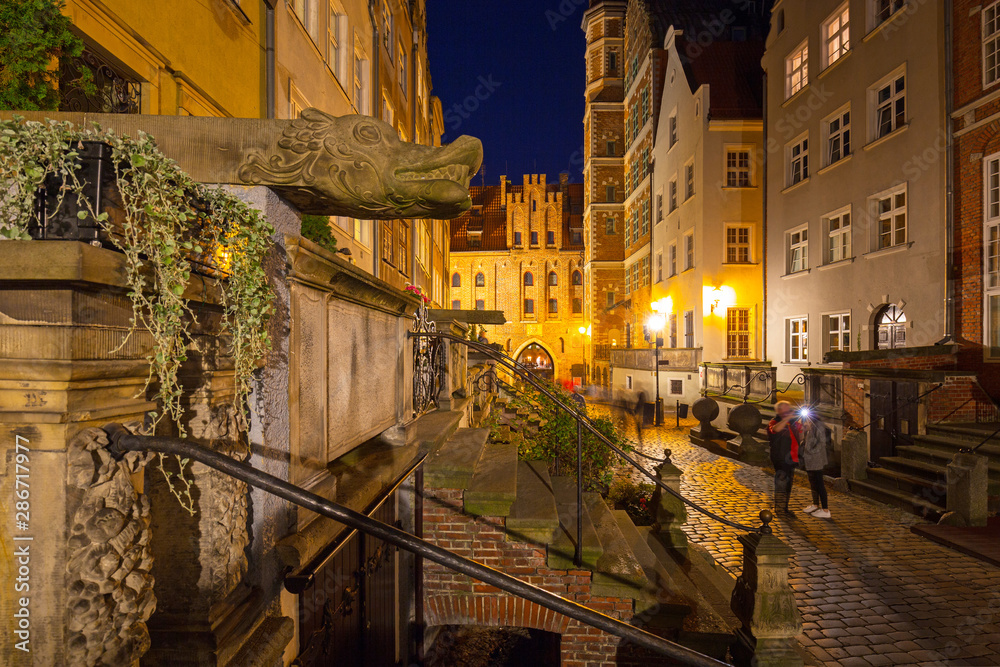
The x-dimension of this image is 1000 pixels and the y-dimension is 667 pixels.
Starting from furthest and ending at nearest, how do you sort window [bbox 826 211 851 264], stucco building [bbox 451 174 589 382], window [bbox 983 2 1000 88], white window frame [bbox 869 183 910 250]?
stucco building [bbox 451 174 589 382] → window [bbox 826 211 851 264] → white window frame [bbox 869 183 910 250] → window [bbox 983 2 1000 88]

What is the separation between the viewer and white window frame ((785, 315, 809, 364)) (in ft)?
55.8

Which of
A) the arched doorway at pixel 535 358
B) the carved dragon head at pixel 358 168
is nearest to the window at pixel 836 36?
the carved dragon head at pixel 358 168

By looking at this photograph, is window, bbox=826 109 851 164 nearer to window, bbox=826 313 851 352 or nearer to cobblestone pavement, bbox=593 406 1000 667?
window, bbox=826 313 851 352

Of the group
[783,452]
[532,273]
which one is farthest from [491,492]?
[532,273]

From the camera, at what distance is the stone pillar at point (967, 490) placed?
749 centimetres

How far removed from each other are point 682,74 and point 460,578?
24.1 m

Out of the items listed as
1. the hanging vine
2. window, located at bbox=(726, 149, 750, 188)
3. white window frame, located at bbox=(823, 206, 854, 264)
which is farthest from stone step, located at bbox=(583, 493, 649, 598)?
window, located at bbox=(726, 149, 750, 188)

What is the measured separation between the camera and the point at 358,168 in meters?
2.01

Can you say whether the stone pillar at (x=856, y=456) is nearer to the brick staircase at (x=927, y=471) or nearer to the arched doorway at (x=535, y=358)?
the brick staircase at (x=927, y=471)

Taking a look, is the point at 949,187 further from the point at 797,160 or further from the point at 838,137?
the point at 797,160

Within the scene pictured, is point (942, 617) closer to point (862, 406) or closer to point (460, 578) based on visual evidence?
point (460, 578)

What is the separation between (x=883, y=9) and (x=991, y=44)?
4017 mm

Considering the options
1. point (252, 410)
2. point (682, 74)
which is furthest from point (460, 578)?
point (682, 74)

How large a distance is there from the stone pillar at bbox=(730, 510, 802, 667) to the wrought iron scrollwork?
10.8 feet
